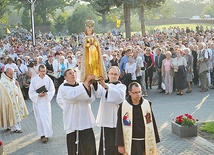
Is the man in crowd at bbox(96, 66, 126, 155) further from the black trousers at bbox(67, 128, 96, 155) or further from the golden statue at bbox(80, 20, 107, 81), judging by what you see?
the golden statue at bbox(80, 20, 107, 81)

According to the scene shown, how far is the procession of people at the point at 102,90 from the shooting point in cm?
755

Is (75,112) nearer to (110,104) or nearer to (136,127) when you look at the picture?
(110,104)

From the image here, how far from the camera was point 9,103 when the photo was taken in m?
12.7

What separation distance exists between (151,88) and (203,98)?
3870 mm

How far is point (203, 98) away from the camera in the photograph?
56.9 feet

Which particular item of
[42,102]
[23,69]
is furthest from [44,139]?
[23,69]

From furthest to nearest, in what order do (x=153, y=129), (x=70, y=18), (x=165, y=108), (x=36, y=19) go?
(x=36, y=19)
(x=70, y=18)
(x=165, y=108)
(x=153, y=129)

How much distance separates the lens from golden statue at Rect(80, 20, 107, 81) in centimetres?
781

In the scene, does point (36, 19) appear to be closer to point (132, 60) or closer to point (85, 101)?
point (132, 60)

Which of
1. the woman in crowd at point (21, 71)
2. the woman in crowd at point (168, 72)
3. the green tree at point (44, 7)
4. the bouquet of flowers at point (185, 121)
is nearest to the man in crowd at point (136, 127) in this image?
the bouquet of flowers at point (185, 121)

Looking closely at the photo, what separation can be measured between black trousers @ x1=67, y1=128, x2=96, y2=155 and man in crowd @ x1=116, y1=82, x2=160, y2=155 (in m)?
0.91

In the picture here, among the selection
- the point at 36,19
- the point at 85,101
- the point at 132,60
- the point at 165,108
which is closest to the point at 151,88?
the point at 132,60

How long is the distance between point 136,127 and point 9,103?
617 centimetres

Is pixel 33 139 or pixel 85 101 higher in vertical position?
pixel 85 101
